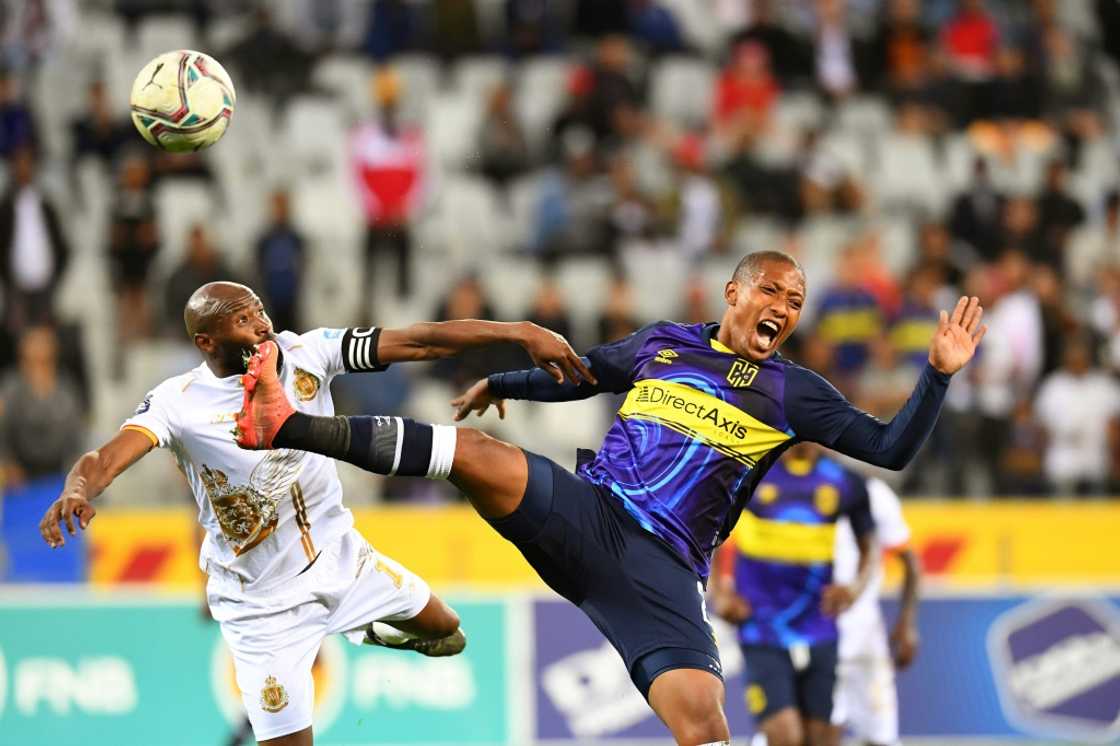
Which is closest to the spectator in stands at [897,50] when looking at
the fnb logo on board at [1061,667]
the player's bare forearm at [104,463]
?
the fnb logo on board at [1061,667]

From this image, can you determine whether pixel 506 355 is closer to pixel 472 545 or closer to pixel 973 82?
pixel 472 545

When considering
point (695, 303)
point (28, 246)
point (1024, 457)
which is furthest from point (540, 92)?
point (1024, 457)

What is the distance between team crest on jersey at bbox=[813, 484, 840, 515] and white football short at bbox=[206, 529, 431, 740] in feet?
9.85

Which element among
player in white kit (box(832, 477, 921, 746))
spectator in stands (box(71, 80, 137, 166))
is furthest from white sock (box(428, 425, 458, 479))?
spectator in stands (box(71, 80, 137, 166))

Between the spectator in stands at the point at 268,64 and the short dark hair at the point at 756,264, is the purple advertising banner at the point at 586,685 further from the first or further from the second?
the spectator in stands at the point at 268,64

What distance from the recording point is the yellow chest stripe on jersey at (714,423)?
7.05 meters

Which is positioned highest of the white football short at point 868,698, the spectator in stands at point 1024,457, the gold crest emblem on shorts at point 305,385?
the gold crest emblem on shorts at point 305,385

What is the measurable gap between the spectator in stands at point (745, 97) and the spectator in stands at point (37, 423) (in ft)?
23.0

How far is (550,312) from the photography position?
48.4 feet

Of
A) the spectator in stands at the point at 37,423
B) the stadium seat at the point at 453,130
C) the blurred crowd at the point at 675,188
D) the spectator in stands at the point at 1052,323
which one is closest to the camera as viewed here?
the spectator in stands at the point at 37,423

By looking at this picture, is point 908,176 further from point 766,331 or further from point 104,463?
point 104,463

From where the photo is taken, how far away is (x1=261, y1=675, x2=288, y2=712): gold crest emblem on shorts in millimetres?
7371

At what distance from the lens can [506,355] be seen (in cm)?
1420

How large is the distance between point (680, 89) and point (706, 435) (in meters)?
11.8
